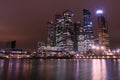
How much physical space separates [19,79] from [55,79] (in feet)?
24.6

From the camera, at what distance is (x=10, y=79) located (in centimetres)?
5575

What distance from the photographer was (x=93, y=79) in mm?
55625

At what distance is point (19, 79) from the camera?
2181 inches

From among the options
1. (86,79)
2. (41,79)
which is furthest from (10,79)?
(86,79)

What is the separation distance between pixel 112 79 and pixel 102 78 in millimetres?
2337

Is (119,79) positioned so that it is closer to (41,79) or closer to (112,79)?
(112,79)

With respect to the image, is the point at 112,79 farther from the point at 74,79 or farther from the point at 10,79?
the point at 10,79

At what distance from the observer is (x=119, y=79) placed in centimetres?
5553

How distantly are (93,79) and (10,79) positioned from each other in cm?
1731

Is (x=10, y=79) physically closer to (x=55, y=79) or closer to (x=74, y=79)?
(x=55, y=79)

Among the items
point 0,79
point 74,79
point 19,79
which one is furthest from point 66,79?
point 0,79

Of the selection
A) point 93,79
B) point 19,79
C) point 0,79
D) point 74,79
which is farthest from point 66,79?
point 0,79

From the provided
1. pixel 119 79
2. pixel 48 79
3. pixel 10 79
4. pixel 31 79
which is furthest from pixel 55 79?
pixel 119 79

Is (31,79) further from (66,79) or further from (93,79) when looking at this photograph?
(93,79)
